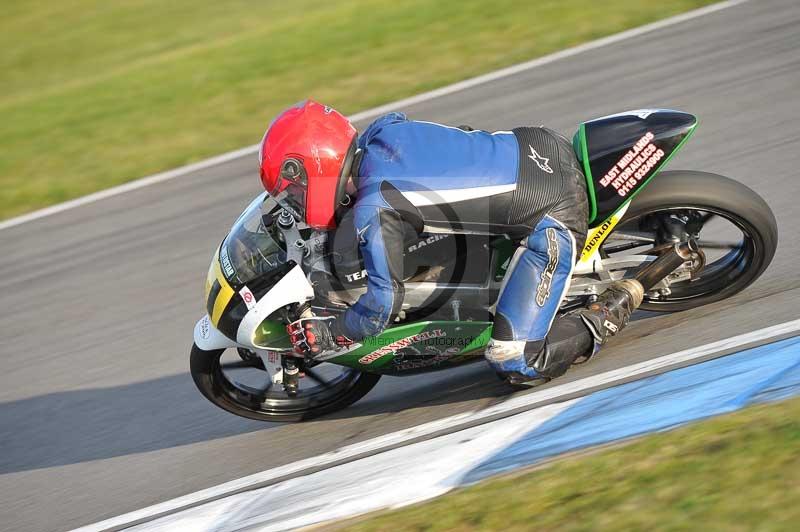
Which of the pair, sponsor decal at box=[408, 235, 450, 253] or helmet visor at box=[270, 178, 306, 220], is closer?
helmet visor at box=[270, 178, 306, 220]

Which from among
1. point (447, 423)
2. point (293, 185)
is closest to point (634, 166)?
point (447, 423)

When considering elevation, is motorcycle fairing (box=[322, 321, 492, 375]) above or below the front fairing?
below

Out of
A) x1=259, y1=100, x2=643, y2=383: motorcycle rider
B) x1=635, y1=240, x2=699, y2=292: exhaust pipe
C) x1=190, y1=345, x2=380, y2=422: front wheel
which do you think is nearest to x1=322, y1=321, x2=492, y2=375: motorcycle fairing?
x1=259, y1=100, x2=643, y2=383: motorcycle rider

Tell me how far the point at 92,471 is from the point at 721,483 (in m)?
3.49

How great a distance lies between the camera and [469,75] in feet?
31.7

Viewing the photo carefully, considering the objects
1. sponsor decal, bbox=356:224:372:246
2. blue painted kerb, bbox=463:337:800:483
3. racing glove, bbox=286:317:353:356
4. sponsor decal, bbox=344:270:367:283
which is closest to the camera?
blue painted kerb, bbox=463:337:800:483

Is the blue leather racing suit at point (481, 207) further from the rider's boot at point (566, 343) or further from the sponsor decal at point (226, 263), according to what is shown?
the sponsor decal at point (226, 263)

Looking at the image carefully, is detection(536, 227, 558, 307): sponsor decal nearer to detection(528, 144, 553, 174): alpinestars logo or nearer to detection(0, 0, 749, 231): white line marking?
detection(528, 144, 553, 174): alpinestars logo

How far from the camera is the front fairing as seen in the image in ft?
15.2

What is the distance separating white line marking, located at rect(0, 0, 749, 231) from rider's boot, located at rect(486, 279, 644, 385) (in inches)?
193

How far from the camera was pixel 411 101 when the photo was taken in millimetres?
9406

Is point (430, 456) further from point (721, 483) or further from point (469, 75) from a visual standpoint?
point (469, 75)

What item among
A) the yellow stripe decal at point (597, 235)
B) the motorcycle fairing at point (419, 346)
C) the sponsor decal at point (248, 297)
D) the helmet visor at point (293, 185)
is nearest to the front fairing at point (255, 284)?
the sponsor decal at point (248, 297)

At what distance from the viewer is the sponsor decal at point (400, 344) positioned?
4809mm
